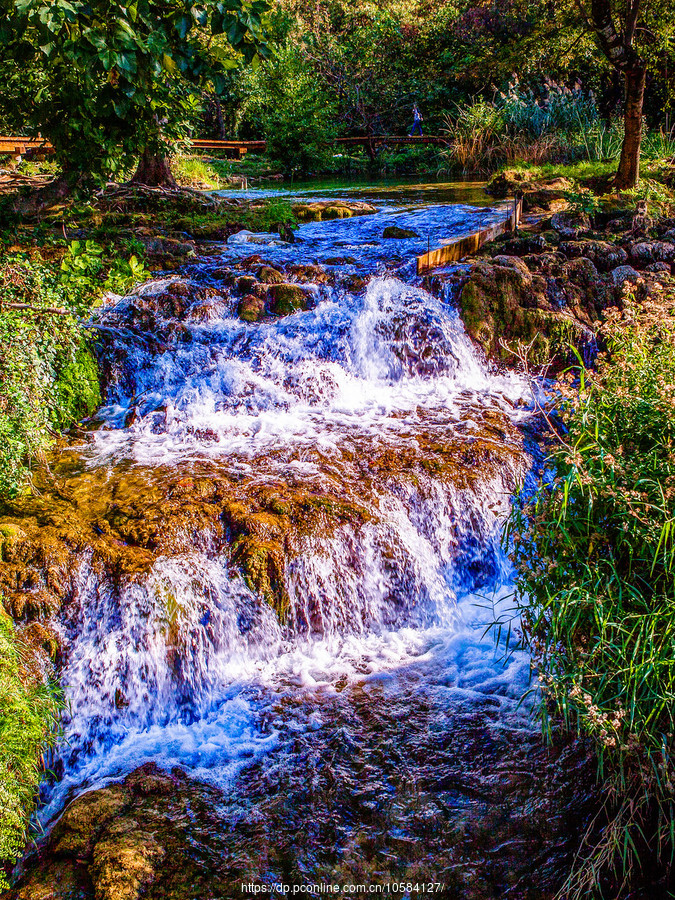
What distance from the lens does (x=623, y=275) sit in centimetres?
847

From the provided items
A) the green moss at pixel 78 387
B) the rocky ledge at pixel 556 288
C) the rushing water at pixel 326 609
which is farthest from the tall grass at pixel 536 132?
the green moss at pixel 78 387

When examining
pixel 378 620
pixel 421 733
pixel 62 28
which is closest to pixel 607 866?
pixel 421 733

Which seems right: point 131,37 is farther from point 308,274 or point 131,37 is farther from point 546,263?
point 546,263

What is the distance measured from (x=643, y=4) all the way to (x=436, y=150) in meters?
12.4

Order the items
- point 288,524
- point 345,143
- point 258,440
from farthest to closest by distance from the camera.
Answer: point 345,143
point 258,440
point 288,524

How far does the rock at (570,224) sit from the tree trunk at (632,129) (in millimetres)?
1913

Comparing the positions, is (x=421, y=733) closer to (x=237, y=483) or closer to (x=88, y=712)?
(x=88, y=712)

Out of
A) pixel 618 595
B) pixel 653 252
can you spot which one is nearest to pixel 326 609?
pixel 618 595

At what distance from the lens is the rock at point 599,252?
8883mm

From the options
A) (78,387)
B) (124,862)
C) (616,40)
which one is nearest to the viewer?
(124,862)

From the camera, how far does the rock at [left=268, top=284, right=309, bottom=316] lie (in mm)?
8086

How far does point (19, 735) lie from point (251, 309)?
5771mm

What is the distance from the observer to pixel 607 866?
277 centimetres

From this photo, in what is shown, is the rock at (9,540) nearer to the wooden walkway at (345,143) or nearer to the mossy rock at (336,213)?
the mossy rock at (336,213)
